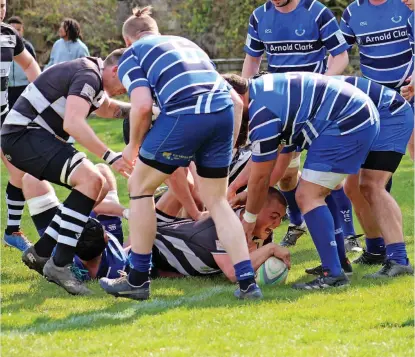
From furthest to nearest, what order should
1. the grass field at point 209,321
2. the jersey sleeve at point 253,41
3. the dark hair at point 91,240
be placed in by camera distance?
the jersey sleeve at point 253,41, the dark hair at point 91,240, the grass field at point 209,321

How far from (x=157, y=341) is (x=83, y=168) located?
1773 mm

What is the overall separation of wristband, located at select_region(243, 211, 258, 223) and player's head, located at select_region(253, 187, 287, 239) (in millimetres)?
198

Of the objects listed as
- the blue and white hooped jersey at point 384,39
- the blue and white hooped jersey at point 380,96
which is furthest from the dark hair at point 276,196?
the blue and white hooped jersey at point 384,39

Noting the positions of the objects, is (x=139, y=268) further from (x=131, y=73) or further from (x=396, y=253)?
(x=396, y=253)

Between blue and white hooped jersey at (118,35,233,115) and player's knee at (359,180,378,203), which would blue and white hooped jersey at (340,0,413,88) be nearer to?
player's knee at (359,180,378,203)

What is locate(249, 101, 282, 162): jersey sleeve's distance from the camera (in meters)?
5.79

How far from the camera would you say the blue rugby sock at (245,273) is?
5750 mm

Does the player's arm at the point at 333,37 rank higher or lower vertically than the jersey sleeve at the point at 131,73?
lower

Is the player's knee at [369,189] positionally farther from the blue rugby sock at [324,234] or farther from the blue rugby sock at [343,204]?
the blue rugby sock at [343,204]

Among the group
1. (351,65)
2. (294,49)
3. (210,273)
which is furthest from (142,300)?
(351,65)

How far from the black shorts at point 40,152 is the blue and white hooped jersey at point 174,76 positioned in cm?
83

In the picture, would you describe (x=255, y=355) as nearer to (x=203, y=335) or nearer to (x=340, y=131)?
(x=203, y=335)

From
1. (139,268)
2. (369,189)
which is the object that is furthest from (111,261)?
(369,189)

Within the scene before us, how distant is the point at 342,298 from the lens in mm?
5734
